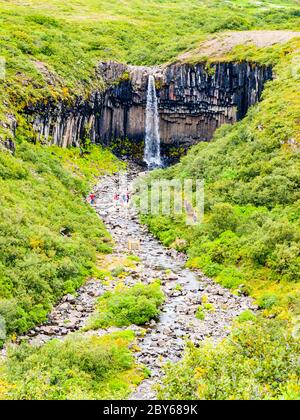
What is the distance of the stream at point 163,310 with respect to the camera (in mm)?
29844

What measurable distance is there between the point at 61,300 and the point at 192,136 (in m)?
47.6

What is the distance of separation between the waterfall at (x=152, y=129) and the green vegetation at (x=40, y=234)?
2129 centimetres

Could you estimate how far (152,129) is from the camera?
81.7 meters

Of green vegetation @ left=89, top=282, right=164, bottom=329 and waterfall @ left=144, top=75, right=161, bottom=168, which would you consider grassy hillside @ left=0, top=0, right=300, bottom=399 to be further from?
waterfall @ left=144, top=75, right=161, bottom=168

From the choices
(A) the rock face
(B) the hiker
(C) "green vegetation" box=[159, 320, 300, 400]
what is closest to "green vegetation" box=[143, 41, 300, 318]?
(A) the rock face

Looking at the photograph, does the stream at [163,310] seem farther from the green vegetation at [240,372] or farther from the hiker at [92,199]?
the hiker at [92,199]

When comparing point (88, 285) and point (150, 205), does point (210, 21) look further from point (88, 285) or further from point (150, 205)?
point (88, 285)

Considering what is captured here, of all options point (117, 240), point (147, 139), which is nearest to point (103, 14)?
point (147, 139)

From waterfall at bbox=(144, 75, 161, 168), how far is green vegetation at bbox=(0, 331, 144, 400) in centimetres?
5294

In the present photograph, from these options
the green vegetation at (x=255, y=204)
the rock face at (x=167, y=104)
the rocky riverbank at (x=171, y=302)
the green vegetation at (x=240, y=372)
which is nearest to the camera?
the green vegetation at (x=240, y=372)

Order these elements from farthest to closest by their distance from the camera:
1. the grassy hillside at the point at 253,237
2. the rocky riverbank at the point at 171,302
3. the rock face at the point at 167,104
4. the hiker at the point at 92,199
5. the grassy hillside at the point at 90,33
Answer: the rock face at the point at 167,104 < the grassy hillside at the point at 90,33 < the hiker at the point at 92,199 < the rocky riverbank at the point at 171,302 < the grassy hillside at the point at 253,237

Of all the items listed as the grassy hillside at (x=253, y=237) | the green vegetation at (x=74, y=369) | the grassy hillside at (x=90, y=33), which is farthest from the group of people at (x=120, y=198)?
the green vegetation at (x=74, y=369)

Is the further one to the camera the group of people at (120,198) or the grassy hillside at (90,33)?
the grassy hillside at (90,33)

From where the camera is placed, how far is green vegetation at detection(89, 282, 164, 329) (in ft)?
109
